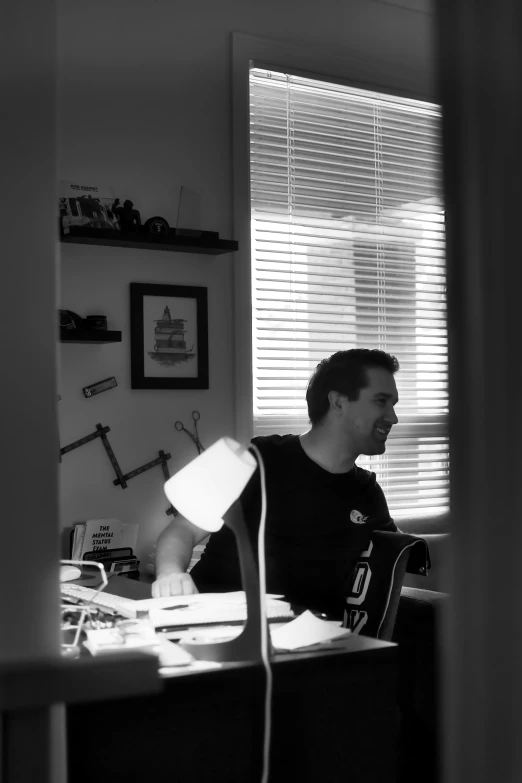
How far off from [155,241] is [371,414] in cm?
107

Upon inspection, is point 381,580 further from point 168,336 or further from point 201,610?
point 168,336

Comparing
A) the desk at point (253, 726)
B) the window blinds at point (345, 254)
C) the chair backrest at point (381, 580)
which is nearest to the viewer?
the desk at point (253, 726)

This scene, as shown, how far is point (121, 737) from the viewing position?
1.28 m

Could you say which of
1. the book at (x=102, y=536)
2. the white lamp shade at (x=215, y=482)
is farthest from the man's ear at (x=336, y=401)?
the white lamp shade at (x=215, y=482)

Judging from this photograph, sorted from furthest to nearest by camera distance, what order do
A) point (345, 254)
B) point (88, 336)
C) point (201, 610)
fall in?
point (345, 254), point (88, 336), point (201, 610)

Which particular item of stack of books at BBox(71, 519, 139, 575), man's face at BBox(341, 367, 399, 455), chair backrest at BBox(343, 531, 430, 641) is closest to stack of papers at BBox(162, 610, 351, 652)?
chair backrest at BBox(343, 531, 430, 641)

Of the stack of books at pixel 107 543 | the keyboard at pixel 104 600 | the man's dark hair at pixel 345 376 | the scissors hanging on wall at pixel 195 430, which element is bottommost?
the stack of books at pixel 107 543

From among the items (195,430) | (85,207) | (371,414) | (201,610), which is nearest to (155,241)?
(85,207)

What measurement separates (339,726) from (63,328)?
75.3 inches

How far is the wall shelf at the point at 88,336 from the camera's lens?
2.99 metres

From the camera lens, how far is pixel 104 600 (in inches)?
71.6

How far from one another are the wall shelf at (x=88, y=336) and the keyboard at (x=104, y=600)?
1157mm

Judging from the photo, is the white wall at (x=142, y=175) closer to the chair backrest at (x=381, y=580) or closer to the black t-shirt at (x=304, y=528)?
the black t-shirt at (x=304, y=528)

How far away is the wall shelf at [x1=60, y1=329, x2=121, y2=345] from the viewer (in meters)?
2.99
